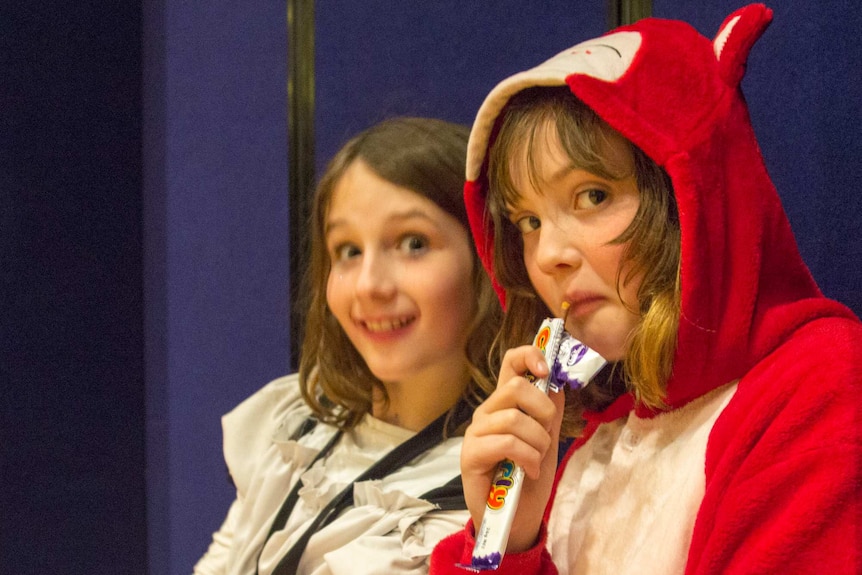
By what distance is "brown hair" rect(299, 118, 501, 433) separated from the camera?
1.06 metres

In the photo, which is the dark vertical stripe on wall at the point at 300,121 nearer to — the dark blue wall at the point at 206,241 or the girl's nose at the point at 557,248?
the dark blue wall at the point at 206,241

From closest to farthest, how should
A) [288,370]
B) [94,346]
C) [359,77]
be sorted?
1. [359,77]
2. [288,370]
3. [94,346]

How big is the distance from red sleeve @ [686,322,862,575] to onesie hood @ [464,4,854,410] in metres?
0.04

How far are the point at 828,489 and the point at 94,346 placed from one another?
4.79ft

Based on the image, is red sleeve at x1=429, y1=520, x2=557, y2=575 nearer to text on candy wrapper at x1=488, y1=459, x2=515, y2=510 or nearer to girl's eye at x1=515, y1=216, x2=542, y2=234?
text on candy wrapper at x1=488, y1=459, x2=515, y2=510

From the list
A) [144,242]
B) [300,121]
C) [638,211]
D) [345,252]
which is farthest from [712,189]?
[144,242]

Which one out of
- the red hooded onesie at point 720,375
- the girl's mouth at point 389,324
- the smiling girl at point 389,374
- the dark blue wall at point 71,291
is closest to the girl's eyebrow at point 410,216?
the smiling girl at point 389,374

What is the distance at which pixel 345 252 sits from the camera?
112 centimetres

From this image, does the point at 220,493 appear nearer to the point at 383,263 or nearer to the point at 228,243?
the point at 228,243

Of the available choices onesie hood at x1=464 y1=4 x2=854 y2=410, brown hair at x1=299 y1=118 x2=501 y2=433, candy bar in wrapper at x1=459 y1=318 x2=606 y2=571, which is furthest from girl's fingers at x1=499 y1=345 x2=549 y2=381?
brown hair at x1=299 y1=118 x2=501 y2=433

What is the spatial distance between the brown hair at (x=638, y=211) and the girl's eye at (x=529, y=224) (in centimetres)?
2

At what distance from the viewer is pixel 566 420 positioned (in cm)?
90

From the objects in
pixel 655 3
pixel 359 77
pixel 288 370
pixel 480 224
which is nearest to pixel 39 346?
pixel 288 370

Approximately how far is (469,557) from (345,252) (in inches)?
19.7
